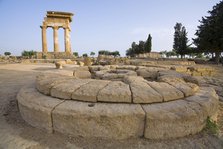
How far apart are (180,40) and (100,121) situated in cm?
4190

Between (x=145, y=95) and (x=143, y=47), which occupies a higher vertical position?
(x=143, y=47)

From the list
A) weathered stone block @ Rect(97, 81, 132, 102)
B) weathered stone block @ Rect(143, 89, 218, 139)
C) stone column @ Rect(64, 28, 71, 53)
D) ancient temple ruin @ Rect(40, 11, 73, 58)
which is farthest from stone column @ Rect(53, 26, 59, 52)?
weathered stone block @ Rect(143, 89, 218, 139)

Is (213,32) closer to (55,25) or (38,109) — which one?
(55,25)

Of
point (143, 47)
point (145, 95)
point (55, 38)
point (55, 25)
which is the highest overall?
point (55, 25)

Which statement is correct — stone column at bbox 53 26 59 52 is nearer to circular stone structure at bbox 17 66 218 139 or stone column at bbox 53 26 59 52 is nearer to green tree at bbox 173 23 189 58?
circular stone structure at bbox 17 66 218 139

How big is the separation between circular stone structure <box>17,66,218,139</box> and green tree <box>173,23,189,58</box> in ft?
131

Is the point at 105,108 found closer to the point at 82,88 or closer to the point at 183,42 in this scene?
the point at 82,88

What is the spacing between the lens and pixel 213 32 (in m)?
23.7

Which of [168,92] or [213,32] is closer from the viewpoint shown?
[168,92]

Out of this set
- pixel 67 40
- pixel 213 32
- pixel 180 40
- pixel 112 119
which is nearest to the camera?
pixel 112 119

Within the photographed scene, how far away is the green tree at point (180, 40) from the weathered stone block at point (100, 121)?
4080cm

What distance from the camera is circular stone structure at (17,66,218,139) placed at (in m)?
2.13

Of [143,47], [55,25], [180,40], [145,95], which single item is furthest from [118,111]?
[143,47]

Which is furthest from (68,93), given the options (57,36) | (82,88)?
(57,36)
